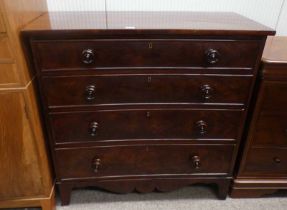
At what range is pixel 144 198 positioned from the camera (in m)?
1.45

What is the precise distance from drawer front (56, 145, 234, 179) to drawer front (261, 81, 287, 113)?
0.88ft

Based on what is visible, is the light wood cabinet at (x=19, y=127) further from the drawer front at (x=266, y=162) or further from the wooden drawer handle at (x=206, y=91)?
the drawer front at (x=266, y=162)

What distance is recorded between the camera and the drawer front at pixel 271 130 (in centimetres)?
123

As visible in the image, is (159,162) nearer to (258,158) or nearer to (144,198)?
(144,198)

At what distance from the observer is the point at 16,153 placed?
3.76ft

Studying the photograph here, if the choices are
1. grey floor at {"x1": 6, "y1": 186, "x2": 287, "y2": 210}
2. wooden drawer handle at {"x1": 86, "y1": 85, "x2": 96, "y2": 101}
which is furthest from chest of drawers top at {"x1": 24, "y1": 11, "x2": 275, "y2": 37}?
grey floor at {"x1": 6, "y1": 186, "x2": 287, "y2": 210}

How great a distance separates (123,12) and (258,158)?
3.47 ft

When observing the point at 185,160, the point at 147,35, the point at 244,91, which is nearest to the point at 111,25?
the point at 147,35

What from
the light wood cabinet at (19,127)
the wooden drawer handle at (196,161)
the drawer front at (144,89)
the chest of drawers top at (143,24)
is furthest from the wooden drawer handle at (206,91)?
the light wood cabinet at (19,127)

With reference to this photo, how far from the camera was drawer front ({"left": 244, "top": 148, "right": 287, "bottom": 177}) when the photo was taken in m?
1.33

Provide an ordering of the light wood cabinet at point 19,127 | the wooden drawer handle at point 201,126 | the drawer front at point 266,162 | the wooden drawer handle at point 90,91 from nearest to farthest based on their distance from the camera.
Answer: the light wood cabinet at point 19,127 < the wooden drawer handle at point 90,91 < the wooden drawer handle at point 201,126 < the drawer front at point 266,162

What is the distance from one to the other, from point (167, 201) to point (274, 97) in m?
0.79

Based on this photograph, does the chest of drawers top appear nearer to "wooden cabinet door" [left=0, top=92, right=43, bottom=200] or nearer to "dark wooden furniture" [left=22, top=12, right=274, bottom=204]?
"dark wooden furniture" [left=22, top=12, right=274, bottom=204]

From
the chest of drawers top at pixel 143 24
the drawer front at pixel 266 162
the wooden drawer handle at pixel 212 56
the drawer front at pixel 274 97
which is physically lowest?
the drawer front at pixel 266 162
